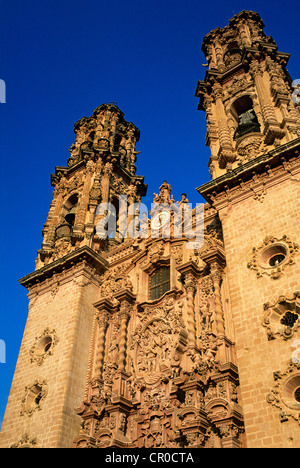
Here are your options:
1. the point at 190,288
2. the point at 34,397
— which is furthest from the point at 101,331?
the point at 190,288

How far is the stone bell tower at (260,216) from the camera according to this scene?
12.2m

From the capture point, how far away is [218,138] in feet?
68.9

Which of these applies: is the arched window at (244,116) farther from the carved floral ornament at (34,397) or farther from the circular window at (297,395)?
the carved floral ornament at (34,397)

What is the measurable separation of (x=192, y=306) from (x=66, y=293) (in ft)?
22.4

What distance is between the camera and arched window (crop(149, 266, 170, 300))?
62.9ft

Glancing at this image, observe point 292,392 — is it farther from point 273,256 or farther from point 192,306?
point 192,306

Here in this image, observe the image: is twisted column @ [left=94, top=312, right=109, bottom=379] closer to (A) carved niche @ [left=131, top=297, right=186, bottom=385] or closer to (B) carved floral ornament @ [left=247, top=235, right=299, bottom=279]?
(A) carved niche @ [left=131, top=297, right=186, bottom=385]

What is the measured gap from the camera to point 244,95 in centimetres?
2216

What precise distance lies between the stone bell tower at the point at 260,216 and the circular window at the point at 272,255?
3 cm

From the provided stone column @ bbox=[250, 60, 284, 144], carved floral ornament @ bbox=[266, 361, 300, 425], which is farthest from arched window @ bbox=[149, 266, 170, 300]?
carved floral ornament @ bbox=[266, 361, 300, 425]

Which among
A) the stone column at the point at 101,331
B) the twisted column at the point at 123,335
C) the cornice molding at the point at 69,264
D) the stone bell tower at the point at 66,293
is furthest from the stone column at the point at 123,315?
the cornice molding at the point at 69,264

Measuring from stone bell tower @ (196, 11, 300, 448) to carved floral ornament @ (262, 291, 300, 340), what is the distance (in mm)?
28
